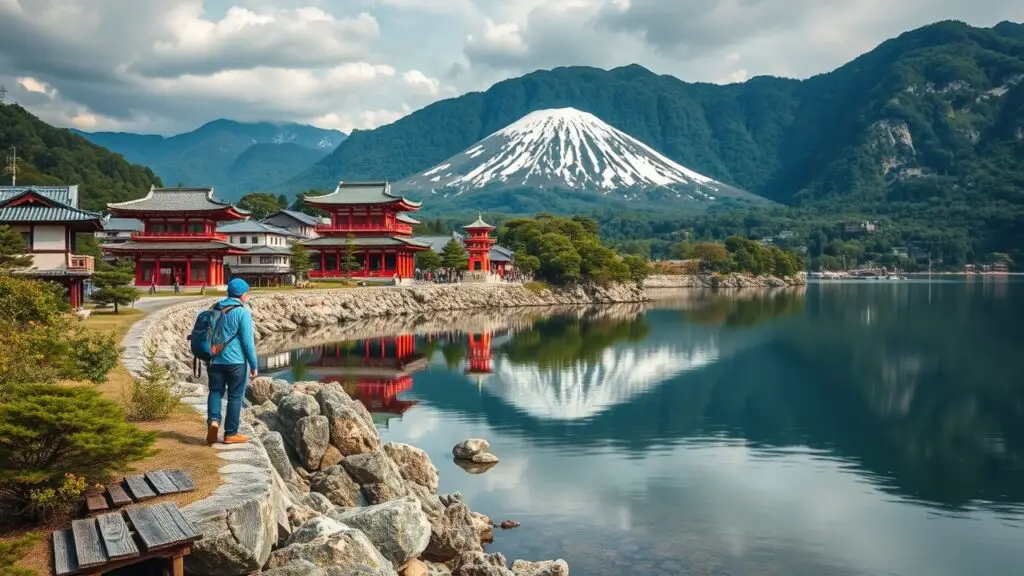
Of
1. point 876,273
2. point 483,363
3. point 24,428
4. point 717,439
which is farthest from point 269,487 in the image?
point 876,273

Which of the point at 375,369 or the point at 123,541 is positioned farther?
the point at 375,369

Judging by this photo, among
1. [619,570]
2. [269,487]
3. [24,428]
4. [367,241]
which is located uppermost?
[367,241]

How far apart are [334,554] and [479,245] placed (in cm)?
6701

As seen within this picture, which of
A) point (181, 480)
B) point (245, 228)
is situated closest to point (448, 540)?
point (181, 480)

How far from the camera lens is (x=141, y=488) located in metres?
7.48

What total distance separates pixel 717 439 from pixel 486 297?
4621 cm

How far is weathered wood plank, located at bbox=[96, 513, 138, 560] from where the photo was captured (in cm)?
625

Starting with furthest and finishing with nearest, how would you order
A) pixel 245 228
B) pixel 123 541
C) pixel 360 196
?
pixel 360 196
pixel 245 228
pixel 123 541

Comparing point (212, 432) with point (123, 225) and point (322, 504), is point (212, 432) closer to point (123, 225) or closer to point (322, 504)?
point (322, 504)

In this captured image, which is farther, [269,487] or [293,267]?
[293,267]

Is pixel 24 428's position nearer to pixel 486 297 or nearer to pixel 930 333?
pixel 930 333

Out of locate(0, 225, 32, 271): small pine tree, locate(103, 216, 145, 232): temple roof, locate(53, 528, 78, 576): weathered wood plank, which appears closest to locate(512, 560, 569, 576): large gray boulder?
locate(53, 528, 78, 576): weathered wood plank

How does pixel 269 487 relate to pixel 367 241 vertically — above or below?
below

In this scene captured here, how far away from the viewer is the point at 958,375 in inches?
1246
